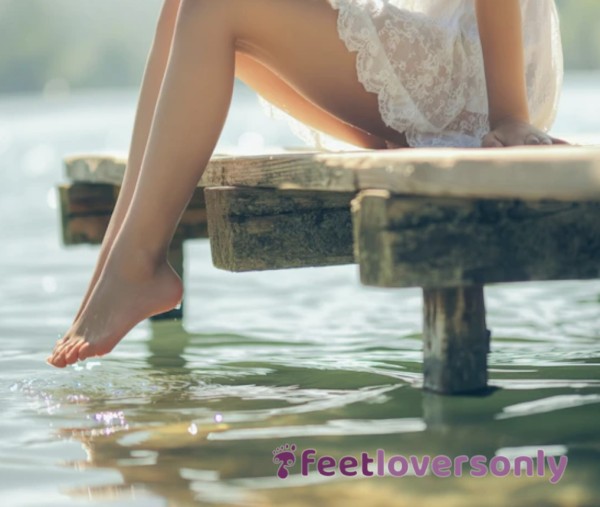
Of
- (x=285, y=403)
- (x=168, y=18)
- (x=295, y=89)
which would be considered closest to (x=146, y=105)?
(x=168, y=18)

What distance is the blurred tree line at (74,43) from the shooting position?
72.5 meters

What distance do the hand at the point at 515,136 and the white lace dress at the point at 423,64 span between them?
17cm

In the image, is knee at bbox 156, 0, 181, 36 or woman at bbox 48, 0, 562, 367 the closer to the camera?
woman at bbox 48, 0, 562, 367

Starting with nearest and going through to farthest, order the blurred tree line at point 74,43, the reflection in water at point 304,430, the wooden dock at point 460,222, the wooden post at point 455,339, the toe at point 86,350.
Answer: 1. the reflection in water at point 304,430
2. the wooden dock at point 460,222
3. the wooden post at point 455,339
4. the toe at point 86,350
5. the blurred tree line at point 74,43

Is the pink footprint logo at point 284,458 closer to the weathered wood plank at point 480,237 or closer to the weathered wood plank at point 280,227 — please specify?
the weathered wood plank at point 480,237

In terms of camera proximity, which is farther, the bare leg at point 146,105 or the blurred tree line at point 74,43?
the blurred tree line at point 74,43

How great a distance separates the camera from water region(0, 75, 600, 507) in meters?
2.39

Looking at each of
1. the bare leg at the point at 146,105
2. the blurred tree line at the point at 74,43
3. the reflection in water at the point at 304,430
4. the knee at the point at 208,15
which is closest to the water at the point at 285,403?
the reflection in water at the point at 304,430

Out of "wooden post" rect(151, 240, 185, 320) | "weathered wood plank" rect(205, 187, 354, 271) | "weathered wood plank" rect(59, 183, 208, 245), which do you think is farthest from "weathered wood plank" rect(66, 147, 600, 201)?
"weathered wood plank" rect(59, 183, 208, 245)

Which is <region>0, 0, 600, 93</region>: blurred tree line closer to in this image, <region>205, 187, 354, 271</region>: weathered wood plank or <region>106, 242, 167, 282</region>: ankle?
<region>205, 187, 354, 271</region>: weathered wood plank

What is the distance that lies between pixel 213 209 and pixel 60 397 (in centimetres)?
55

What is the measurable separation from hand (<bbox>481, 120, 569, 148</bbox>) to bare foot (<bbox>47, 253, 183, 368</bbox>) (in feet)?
2.44

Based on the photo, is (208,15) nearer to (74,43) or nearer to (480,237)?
(480,237)

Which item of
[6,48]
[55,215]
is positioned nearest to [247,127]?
[55,215]
